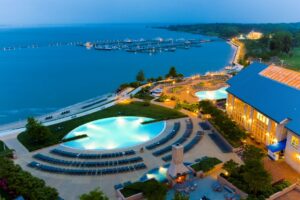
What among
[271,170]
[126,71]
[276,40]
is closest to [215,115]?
[271,170]

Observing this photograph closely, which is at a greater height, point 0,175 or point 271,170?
point 0,175

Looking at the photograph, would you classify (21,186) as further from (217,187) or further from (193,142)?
(193,142)

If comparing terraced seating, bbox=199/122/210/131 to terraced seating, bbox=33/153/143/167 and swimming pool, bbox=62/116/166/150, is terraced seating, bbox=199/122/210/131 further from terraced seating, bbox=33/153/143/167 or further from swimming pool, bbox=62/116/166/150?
terraced seating, bbox=33/153/143/167

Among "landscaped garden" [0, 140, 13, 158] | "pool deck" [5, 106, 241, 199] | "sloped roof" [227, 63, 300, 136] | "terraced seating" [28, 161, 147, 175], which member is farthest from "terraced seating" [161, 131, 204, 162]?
"landscaped garden" [0, 140, 13, 158]

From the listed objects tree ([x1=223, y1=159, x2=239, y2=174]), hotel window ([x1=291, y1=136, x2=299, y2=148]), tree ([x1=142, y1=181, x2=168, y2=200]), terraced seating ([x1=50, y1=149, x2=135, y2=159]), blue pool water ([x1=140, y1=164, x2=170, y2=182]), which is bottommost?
terraced seating ([x1=50, y1=149, x2=135, y2=159])

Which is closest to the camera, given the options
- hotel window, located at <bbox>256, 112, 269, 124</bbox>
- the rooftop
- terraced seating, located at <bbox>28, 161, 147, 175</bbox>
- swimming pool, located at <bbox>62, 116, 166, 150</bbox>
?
terraced seating, located at <bbox>28, 161, 147, 175</bbox>

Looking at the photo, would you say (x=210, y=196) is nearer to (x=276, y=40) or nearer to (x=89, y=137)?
(x=89, y=137)

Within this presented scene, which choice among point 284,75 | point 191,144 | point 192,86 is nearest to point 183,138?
point 191,144
